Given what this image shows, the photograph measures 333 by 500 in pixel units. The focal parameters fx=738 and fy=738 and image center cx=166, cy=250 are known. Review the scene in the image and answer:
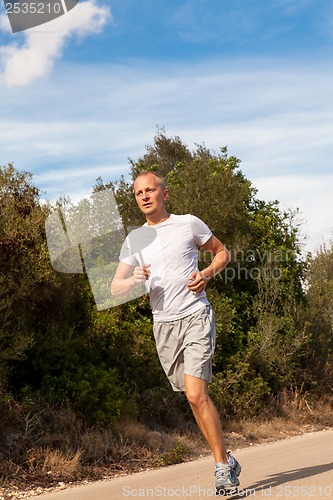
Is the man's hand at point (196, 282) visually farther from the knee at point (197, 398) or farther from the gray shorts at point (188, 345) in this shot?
the knee at point (197, 398)

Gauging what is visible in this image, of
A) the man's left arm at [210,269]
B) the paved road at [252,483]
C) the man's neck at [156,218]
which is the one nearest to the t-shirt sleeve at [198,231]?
the man's left arm at [210,269]

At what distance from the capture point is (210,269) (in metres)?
5.98

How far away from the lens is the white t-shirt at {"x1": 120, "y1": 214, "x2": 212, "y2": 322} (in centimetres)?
584

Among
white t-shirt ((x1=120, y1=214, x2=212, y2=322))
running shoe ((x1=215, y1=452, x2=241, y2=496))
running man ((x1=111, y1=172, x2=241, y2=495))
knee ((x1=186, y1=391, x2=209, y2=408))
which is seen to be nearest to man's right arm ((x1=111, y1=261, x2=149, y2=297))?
running man ((x1=111, y1=172, x2=241, y2=495))

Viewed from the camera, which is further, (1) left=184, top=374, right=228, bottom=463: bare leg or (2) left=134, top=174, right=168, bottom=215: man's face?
(2) left=134, top=174, right=168, bottom=215: man's face

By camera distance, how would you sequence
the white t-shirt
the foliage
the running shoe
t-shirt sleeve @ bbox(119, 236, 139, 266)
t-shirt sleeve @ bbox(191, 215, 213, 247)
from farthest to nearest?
the foliage, t-shirt sleeve @ bbox(119, 236, 139, 266), t-shirt sleeve @ bbox(191, 215, 213, 247), the white t-shirt, the running shoe

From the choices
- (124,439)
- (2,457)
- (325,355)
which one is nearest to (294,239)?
(325,355)

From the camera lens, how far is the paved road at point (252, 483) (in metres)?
5.88

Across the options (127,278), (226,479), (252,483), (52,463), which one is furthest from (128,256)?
(52,463)

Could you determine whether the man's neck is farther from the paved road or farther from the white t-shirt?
the paved road

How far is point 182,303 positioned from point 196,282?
22cm

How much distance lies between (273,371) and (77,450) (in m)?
8.23

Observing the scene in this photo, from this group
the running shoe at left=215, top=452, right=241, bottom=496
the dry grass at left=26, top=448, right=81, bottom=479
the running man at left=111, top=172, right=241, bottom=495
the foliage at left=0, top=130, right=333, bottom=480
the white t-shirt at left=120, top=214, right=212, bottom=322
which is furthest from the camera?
the foliage at left=0, top=130, right=333, bottom=480

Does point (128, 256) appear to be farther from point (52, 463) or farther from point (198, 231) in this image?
point (52, 463)
